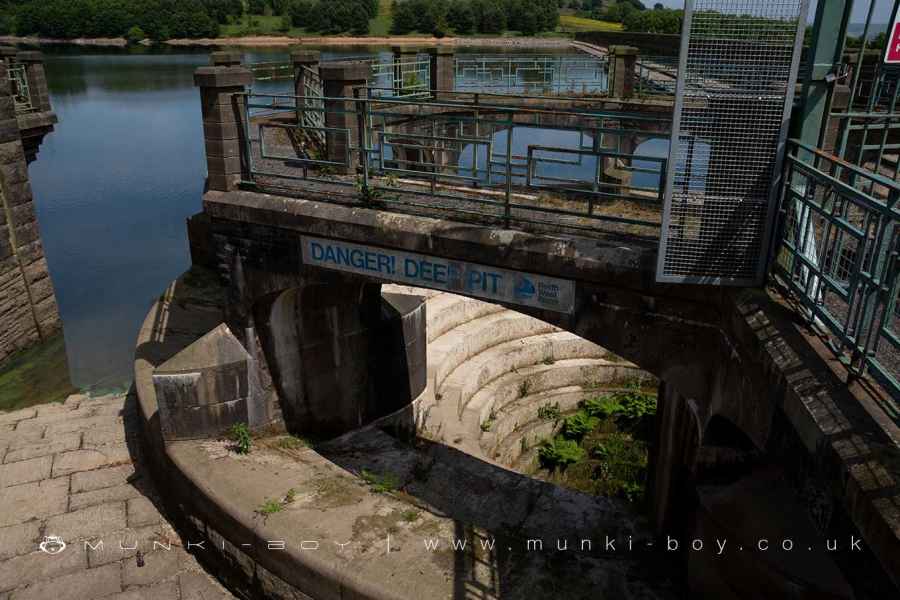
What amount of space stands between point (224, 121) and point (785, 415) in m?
5.89

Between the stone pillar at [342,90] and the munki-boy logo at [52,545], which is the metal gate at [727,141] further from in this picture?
the munki-boy logo at [52,545]

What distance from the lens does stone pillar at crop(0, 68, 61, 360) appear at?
12.4m

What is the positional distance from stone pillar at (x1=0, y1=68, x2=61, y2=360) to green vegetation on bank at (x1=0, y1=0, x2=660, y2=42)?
158ft

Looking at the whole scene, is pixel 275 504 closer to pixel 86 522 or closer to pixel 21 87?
pixel 86 522

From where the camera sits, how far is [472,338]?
1197 cm

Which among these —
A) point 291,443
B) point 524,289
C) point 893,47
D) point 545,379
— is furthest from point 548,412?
point 893,47

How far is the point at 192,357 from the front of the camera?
754cm

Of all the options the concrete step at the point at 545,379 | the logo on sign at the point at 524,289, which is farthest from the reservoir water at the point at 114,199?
the logo on sign at the point at 524,289

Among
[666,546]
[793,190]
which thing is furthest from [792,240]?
[666,546]

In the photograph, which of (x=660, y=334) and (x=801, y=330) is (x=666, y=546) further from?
(x=801, y=330)

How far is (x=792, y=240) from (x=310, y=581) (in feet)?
14.6

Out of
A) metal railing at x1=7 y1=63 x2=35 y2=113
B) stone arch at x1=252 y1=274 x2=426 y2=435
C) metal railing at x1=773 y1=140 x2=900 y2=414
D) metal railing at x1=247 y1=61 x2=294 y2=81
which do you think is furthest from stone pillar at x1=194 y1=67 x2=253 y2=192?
metal railing at x1=7 y1=63 x2=35 y2=113

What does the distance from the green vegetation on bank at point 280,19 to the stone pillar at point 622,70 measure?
3893 cm

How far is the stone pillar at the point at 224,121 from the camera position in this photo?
730cm
